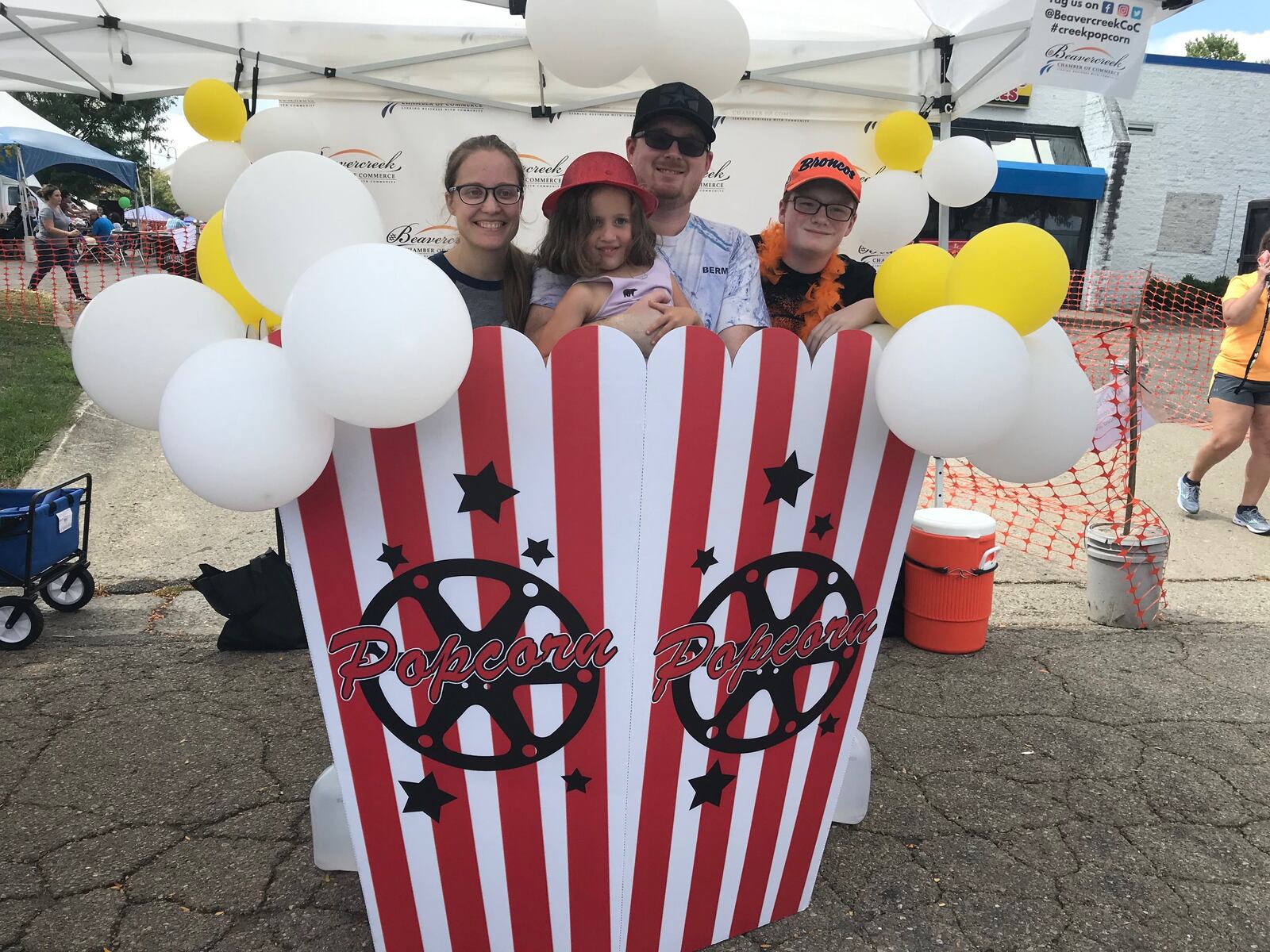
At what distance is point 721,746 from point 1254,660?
291 cm

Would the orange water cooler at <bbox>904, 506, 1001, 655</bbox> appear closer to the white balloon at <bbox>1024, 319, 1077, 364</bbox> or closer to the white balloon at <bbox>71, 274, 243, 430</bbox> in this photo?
the white balloon at <bbox>1024, 319, 1077, 364</bbox>

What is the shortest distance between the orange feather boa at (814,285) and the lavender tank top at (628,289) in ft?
1.99

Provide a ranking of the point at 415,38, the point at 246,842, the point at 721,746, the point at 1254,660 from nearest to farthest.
Answer: 1. the point at 721,746
2. the point at 246,842
3. the point at 1254,660
4. the point at 415,38

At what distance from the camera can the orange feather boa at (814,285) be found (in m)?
2.49

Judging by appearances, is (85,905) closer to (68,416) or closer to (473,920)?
(473,920)

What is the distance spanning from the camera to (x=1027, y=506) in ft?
18.7

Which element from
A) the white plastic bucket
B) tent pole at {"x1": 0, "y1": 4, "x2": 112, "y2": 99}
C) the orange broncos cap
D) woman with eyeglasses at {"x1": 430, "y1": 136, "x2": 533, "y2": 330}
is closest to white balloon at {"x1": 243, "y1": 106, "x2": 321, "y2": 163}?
tent pole at {"x1": 0, "y1": 4, "x2": 112, "y2": 99}

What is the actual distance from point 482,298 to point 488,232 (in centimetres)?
16

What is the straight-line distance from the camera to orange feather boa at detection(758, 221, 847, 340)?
2488 mm

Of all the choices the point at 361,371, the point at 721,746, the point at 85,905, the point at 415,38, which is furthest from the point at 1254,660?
the point at 415,38

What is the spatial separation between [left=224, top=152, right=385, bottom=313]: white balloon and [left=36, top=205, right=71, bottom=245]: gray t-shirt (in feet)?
37.4

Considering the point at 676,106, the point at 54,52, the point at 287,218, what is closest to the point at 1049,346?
the point at 676,106

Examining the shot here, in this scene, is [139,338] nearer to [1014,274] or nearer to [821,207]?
[1014,274]

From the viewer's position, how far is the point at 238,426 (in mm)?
1297
